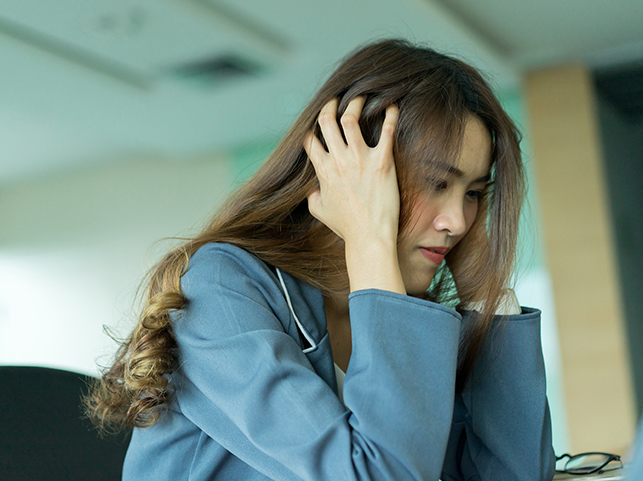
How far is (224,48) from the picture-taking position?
414 cm

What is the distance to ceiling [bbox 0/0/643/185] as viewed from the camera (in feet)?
12.2

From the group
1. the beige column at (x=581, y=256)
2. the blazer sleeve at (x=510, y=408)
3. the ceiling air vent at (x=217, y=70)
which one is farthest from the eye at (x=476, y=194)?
the beige column at (x=581, y=256)

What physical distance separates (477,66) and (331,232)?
A: 10.0ft

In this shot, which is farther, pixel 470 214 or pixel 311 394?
pixel 470 214

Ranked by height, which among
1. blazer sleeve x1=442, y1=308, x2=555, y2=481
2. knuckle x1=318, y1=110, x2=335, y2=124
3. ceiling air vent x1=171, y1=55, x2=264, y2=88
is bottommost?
blazer sleeve x1=442, y1=308, x2=555, y2=481

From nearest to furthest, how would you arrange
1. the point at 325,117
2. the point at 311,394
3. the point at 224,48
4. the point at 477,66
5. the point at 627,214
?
the point at 311,394, the point at 325,117, the point at 477,66, the point at 224,48, the point at 627,214

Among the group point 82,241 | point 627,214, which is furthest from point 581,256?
point 82,241

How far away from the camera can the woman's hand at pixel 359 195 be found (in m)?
0.94

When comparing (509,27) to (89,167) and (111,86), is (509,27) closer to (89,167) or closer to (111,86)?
(111,86)

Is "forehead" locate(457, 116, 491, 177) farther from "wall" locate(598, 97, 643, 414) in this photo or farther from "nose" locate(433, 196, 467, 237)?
"wall" locate(598, 97, 643, 414)

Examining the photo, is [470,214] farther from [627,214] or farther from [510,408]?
[627,214]

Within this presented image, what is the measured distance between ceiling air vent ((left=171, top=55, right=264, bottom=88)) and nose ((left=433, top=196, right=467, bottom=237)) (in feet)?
11.3

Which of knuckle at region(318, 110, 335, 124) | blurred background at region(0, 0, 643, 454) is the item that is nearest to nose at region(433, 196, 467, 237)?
knuckle at region(318, 110, 335, 124)

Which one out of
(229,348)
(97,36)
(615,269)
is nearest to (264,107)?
(97,36)
